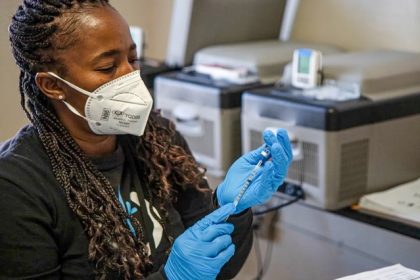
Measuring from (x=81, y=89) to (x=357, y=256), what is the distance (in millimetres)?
813

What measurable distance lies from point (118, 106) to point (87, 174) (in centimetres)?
14

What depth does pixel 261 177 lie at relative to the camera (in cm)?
110

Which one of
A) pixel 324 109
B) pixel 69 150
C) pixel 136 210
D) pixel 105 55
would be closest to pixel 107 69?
pixel 105 55

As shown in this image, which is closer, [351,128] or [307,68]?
[351,128]

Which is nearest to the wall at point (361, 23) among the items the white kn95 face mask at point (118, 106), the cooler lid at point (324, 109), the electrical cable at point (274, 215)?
the cooler lid at point (324, 109)

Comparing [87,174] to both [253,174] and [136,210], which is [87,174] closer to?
[136,210]

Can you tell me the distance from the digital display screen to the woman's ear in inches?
29.0

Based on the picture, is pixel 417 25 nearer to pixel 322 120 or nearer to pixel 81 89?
pixel 322 120

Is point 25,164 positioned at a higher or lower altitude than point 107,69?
lower

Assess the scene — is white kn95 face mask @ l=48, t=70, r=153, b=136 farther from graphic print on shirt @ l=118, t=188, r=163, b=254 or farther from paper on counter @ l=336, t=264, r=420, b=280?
paper on counter @ l=336, t=264, r=420, b=280

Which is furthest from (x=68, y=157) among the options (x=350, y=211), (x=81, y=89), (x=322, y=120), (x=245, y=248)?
(x=350, y=211)

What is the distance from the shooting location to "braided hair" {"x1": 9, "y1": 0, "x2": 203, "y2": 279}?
1.11 metres

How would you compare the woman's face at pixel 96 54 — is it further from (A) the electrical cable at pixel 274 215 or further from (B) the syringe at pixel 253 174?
(A) the electrical cable at pixel 274 215

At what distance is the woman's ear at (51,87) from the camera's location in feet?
3.77
